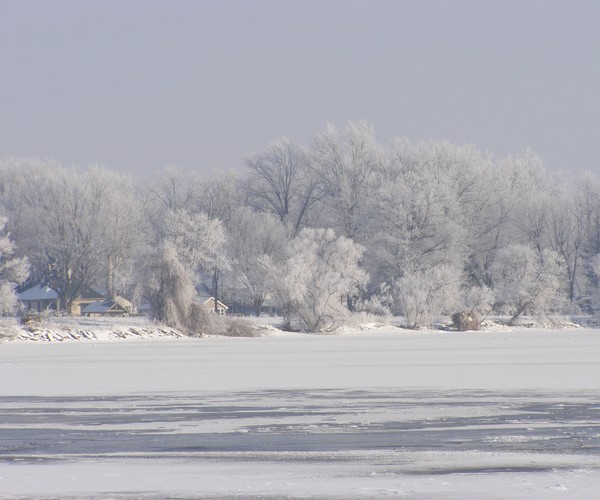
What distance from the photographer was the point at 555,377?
81.4 feet

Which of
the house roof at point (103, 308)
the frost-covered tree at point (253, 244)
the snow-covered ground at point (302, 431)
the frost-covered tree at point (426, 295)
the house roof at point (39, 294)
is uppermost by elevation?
the frost-covered tree at point (253, 244)

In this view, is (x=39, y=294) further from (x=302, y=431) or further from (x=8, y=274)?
(x=302, y=431)

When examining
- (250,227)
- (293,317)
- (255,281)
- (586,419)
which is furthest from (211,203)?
(586,419)

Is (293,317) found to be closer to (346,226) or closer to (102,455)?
(346,226)

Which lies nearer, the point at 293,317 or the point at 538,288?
the point at 293,317

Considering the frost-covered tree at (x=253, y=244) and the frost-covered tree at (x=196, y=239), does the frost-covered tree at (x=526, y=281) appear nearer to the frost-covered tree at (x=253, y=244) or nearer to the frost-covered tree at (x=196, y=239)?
the frost-covered tree at (x=253, y=244)

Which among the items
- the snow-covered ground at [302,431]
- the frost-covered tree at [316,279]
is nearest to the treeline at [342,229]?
the frost-covered tree at [316,279]

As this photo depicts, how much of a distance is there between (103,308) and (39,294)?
342 inches

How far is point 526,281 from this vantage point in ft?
235

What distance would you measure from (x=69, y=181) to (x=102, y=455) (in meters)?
70.6

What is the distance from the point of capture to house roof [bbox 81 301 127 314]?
88.2 meters

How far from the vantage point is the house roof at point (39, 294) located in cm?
9394

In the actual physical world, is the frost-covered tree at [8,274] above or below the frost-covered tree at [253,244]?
below

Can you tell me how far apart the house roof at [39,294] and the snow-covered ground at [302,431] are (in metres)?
65.3
